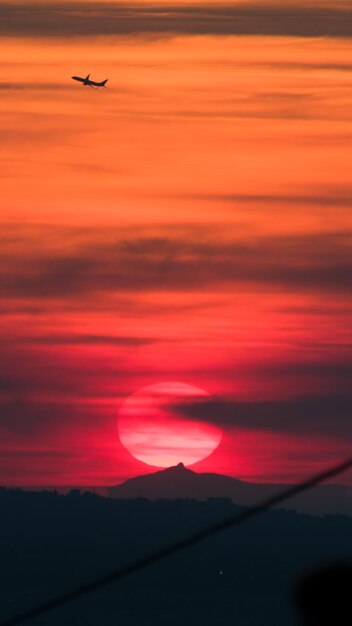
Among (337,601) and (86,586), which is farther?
(86,586)

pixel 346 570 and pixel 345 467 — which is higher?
pixel 345 467

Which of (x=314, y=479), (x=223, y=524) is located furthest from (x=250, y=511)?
(x=314, y=479)

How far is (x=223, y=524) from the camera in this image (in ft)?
51.1

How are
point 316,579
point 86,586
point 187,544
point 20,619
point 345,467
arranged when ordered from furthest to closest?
point 20,619, point 86,586, point 187,544, point 345,467, point 316,579

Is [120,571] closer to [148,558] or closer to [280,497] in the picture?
[148,558]

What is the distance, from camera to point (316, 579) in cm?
1264

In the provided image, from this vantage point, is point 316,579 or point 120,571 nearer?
point 316,579

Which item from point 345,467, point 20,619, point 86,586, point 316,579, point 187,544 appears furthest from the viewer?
point 20,619

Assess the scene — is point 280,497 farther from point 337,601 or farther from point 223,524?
point 337,601

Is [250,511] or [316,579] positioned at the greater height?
[250,511]

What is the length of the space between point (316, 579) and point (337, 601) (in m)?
0.21

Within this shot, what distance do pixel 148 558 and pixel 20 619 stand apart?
362 cm

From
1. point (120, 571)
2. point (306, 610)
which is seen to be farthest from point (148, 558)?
point (306, 610)

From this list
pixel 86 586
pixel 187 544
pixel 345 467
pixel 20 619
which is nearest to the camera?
pixel 345 467
